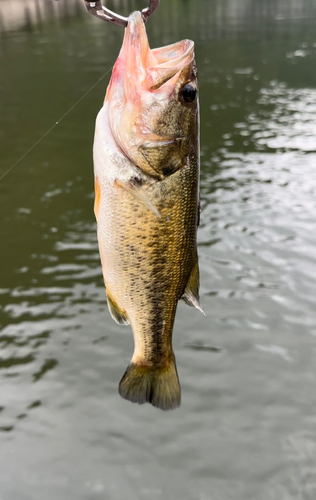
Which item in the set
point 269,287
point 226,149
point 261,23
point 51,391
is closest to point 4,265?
point 51,391

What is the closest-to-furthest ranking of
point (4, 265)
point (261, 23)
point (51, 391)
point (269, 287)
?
1. point (51, 391)
2. point (269, 287)
3. point (4, 265)
4. point (261, 23)

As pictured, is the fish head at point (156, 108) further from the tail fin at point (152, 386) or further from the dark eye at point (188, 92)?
the tail fin at point (152, 386)

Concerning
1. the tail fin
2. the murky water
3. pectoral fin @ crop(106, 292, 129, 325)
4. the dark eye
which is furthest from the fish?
the murky water

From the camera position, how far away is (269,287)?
7164 mm

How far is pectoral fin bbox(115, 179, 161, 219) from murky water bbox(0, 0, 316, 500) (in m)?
3.64

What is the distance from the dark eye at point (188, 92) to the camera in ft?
7.07

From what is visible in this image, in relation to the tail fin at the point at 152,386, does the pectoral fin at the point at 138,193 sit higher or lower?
higher

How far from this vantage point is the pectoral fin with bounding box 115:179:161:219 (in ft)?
7.16

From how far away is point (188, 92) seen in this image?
2.17 metres

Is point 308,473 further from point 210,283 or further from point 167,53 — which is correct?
point 167,53

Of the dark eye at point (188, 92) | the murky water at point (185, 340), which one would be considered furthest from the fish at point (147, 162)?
the murky water at point (185, 340)

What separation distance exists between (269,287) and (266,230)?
1.51 meters

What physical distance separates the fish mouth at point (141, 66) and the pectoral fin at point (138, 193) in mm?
381

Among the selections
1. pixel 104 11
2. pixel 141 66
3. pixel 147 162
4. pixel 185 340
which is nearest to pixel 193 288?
pixel 147 162
